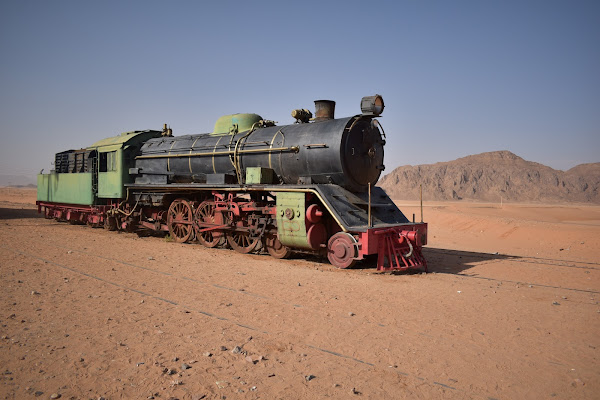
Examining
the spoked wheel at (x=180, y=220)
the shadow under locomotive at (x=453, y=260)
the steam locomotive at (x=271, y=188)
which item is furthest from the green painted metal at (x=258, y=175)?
the shadow under locomotive at (x=453, y=260)

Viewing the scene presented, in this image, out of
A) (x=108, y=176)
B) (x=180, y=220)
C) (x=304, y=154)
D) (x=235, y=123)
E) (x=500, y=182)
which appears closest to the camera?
(x=304, y=154)

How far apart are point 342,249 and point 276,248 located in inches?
89.0

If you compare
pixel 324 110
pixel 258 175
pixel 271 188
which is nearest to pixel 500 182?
pixel 324 110

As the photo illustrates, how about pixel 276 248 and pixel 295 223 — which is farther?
pixel 276 248

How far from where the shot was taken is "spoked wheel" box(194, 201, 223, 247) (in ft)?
37.2

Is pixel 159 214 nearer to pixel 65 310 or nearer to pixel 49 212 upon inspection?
pixel 65 310

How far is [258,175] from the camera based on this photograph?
10.2m

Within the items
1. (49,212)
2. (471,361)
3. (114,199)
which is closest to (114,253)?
(114,199)

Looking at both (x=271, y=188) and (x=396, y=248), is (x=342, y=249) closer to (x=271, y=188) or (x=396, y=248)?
(x=396, y=248)

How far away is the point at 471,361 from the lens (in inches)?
165

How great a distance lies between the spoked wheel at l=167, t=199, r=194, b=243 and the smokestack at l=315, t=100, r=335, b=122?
187 inches

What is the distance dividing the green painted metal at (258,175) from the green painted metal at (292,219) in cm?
93

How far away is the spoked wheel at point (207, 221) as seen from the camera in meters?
11.3

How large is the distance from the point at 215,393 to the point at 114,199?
13405mm
